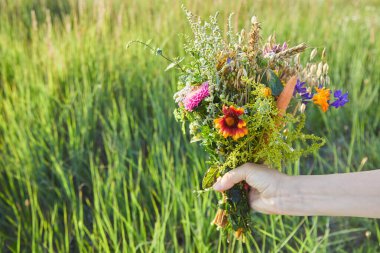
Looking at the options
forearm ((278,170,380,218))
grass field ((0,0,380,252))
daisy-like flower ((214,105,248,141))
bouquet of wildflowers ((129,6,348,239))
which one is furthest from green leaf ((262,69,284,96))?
grass field ((0,0,380,252))

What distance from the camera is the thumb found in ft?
4.45

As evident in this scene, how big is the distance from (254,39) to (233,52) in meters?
0.06

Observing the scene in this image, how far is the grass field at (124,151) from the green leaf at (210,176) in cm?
37

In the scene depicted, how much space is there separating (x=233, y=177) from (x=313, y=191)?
0.20 metres

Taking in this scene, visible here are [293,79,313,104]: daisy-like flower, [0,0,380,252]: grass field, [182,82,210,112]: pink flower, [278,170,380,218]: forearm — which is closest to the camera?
[278,170,380,218]: forearm

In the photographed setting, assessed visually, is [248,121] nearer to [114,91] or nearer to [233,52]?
[233,52]

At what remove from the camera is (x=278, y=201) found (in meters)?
1.30

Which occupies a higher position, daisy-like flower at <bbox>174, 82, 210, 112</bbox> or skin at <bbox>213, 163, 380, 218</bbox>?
daisy-like flower at <bbox>174, 82, 210, 112</bbox>

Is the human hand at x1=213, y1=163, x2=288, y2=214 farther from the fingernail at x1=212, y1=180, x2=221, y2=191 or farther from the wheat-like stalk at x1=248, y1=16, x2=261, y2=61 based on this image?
the wheat-like stalk at x1=248, y1=16, x2=261, y2=61

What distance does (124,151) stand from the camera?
250 cm

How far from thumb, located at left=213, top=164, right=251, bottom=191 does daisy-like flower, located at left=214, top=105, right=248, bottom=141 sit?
0.11 m

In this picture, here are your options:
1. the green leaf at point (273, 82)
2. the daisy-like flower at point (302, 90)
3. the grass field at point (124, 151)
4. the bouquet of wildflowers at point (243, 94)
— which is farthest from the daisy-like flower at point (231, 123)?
the grass field at point (124, 151)

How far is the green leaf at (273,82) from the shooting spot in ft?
4.36

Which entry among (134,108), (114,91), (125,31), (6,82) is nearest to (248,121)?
(134,108)
